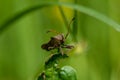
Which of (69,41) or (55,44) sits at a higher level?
(69,41)

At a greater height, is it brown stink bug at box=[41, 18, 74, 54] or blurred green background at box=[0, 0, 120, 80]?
blurred green background at box=[0, 0, 120, 80]

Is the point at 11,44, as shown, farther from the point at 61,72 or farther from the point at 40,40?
the point at 61,72

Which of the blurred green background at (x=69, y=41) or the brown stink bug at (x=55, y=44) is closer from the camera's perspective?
the brown stink bug at (x=55, y=44)

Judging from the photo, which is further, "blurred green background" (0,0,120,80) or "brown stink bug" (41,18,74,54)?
"blurred green background" (0,0,120,80)

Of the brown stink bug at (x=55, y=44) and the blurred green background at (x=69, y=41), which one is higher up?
the blurred green background at (x=69, y=41)

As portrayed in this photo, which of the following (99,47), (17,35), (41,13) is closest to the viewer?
(99,47)

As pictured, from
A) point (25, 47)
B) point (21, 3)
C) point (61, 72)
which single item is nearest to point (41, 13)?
point (21, 3)

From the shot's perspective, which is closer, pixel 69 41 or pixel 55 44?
pixel 55 44

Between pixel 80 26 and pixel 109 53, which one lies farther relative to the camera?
pixel 80 26
